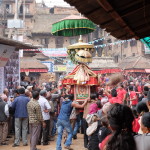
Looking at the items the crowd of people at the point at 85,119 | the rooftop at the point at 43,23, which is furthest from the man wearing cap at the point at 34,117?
the rooftop at the point at 43,23

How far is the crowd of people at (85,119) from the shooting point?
123 inches

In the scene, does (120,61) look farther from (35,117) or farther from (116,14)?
(116,14)

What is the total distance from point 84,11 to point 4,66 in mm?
9995

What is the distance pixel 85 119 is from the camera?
341 inches

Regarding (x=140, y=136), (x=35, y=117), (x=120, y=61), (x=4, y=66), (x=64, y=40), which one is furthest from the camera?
(x=64, y=40)

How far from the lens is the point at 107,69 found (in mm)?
35500

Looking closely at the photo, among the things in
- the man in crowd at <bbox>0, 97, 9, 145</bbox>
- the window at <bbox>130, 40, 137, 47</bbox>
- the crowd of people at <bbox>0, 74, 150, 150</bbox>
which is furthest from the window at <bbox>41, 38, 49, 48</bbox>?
the man in crowd at <bbox>0, 97, 9, 145</bbox>

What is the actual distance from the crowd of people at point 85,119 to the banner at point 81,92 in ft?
2.07

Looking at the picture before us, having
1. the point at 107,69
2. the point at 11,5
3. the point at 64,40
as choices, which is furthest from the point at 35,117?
the point at 11,5

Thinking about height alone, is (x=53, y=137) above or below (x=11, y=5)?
below

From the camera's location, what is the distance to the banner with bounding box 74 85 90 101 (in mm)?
11297

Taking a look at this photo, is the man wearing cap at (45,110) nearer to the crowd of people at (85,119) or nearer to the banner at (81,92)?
the crowd of people at (85,119)

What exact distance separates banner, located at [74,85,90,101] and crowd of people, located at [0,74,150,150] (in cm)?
63

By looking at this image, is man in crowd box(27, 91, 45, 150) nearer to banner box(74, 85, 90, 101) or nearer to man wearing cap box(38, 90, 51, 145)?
man wearing cap box(38, 90, 51, 145)
